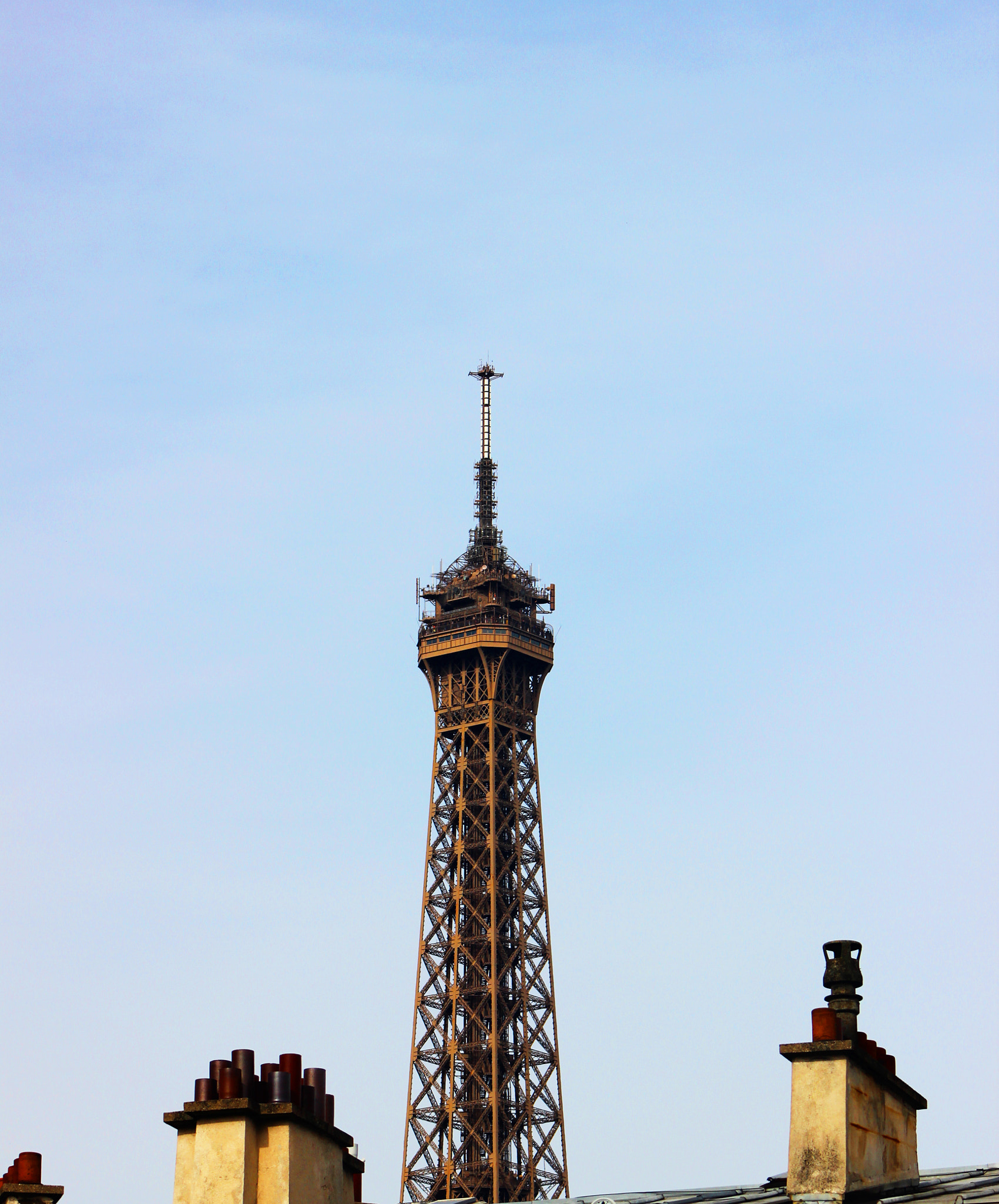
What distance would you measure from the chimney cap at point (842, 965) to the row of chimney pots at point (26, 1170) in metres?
10.3

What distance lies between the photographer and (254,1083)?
27922 mm

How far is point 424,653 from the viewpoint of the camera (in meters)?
135

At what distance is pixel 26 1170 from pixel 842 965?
1060 cm

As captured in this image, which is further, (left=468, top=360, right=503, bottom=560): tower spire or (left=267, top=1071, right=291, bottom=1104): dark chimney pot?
(left=468, top=360, right=503, bottom=560): tower spire

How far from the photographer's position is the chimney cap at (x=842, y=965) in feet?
96.7

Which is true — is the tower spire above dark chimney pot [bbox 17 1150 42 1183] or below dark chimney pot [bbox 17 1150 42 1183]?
above

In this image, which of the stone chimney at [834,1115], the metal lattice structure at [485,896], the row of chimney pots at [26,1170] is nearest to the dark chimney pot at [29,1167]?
the row of chimney pots at [26,1170]

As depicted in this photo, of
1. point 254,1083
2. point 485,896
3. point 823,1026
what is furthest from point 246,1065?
point 485,896

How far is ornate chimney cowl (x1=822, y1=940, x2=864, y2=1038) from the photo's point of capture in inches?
1145

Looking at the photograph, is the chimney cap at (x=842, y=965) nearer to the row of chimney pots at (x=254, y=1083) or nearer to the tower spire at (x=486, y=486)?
the row of chimney pots at (x=254, y=1083)

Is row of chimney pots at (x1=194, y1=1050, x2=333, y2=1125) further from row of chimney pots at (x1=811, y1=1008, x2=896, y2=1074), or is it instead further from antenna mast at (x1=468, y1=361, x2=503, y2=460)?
antenna mast at (x1=468, y1=361, x2=503, y2=460)

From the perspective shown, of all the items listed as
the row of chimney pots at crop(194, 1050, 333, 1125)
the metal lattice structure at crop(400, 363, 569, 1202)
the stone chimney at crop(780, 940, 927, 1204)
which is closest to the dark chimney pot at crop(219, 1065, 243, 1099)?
the row of chimney pots at crop(194, 1050, 333, 1125)

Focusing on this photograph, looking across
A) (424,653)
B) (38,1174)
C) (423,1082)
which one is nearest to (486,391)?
(424,653)

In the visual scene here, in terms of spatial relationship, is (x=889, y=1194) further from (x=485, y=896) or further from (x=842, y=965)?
(x=485, y=896)
